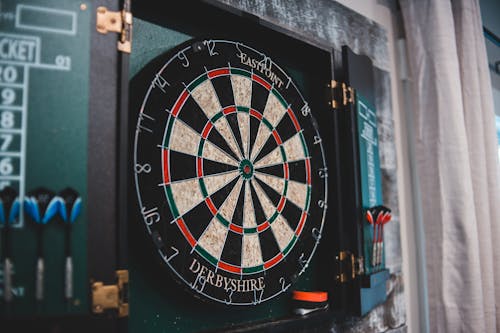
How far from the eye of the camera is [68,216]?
1.01 m

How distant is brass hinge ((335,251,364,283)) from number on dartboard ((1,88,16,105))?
47.8 inches

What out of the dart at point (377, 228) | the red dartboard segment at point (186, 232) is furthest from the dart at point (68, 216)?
the dart at point (377, 228)

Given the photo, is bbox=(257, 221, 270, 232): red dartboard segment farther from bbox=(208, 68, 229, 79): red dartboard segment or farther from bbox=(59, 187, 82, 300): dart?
bbox=(59, 187, 82, 300): dart


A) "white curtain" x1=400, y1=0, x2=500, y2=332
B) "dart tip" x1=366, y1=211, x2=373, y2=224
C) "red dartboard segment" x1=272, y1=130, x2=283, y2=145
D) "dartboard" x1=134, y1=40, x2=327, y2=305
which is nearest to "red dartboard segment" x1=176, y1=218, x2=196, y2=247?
"dartboard" x1=134, y1=40, x2=327, y2=305

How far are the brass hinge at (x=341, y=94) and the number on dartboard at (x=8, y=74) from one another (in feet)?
3.92

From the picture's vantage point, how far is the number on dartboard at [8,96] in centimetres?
96

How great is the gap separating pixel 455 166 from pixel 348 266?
867 millimetres

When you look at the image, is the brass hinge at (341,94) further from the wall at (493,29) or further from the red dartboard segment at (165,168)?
the wall at (493,29)

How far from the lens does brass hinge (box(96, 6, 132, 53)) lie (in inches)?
43.8

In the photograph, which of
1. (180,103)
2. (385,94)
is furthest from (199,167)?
(385,94)

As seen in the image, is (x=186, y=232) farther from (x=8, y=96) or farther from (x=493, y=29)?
→ (x=493, y=29)

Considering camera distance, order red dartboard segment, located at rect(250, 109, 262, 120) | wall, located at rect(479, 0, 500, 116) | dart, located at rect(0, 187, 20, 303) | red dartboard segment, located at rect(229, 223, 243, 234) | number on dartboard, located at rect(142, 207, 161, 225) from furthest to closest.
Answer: wall, located at rect(479, 0, 500, 116) → red dartboard segment, located at rect(250, 109, 262, 120) → red dartboard segment, located at rect(229, 223, 243, 234) → number on dartboard, located at rect(142, 207, 161, 225) → dart, located at rect(0, 187, 20, 303)

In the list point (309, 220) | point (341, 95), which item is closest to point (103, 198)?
point (309, 220)

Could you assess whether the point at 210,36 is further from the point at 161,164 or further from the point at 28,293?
the point at 28,293
